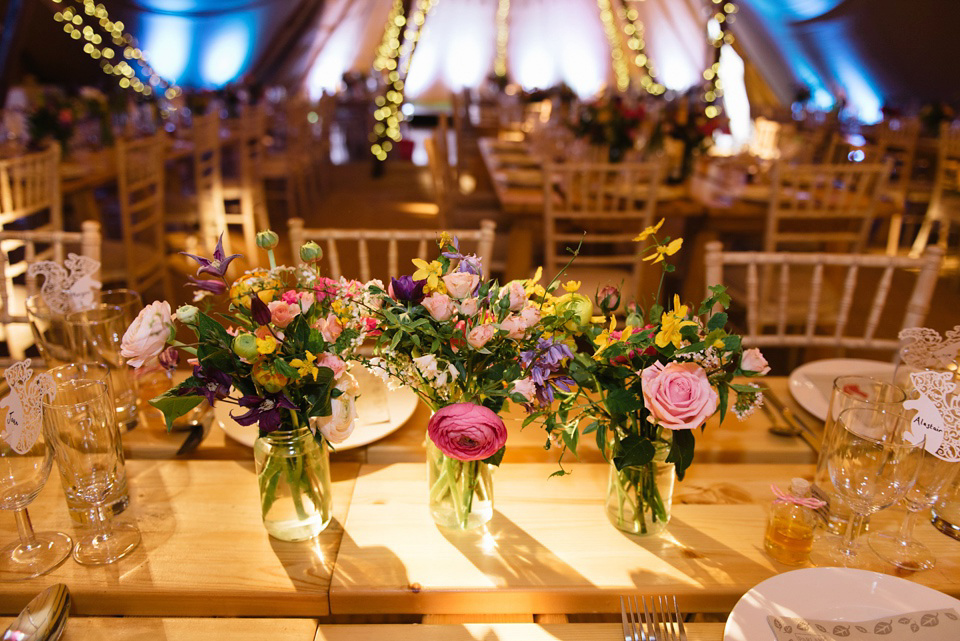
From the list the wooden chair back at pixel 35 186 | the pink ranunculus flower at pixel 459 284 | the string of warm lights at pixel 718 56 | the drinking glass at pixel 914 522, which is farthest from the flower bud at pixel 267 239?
the string of warm lights at pixel 718 56

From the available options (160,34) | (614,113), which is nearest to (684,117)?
(614,113)

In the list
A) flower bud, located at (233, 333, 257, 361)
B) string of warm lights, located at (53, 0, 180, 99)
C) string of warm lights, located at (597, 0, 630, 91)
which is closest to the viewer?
flower bud, located at (233, 333, 257, 361)

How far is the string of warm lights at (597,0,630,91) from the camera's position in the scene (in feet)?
34.2

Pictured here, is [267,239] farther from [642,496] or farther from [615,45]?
Answer: [615,45]

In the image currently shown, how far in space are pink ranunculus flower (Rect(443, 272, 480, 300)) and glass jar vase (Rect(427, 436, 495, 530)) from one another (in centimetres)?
23

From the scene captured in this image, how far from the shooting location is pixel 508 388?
0.79 metres

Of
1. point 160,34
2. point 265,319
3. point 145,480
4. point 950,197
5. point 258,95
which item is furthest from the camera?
point 160,34

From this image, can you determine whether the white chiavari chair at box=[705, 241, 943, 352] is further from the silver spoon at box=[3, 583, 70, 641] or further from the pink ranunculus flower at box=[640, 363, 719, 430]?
the silver spoon at box=[3, 583, 70, 641]

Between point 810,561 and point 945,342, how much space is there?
50 cm

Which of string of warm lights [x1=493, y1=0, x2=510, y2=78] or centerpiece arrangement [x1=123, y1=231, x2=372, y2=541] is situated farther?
string of warm lights [x1=493, y1=0, x2=510, y2=78]

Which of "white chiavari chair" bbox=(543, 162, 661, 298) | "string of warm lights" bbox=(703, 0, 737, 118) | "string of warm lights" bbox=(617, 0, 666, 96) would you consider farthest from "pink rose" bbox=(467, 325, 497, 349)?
"string of warm lights" bbox=(617, 0, 666, 96)

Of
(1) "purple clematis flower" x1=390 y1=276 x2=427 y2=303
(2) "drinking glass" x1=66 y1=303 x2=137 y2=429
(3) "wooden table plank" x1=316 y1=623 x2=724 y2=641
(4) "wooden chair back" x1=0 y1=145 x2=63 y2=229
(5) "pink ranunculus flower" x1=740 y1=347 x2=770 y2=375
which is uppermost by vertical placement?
(4) "wooden chair back" x1=0 y1=145 x2=63 y2=229

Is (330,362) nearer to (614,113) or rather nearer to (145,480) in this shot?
(145,480)

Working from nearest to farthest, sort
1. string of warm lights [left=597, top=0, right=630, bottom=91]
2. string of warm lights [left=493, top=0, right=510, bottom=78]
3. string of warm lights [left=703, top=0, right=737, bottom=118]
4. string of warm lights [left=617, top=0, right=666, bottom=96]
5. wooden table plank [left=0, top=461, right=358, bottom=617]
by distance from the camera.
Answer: wooden table plank [left=0, top=461, right=358, bottom=617], string of warm lights [left=703, top=0, right=737, bottom=118], string of warm lights [left=617, top=0, right=666, bottom=96], string of warm lights [left=597, top=0, right=630, bottom=91], string of warm lights [left=493, top=0, right=510, bottom=78]
